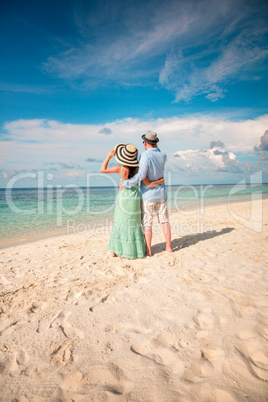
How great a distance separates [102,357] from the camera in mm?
1815

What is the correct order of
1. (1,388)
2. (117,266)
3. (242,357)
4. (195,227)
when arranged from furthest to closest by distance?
(195,227) → (117,266) → (242,357) → (1,388)

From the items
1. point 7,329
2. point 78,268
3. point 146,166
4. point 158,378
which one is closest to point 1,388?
point 7,329

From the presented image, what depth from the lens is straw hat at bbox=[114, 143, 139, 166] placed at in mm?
3764

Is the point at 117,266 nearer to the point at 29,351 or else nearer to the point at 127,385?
the point at 29,351

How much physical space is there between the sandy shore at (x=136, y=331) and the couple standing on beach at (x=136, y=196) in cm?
37

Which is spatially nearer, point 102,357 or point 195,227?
point 102,357

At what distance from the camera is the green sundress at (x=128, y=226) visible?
3965mm

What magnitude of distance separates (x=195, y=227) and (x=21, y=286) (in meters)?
5.78

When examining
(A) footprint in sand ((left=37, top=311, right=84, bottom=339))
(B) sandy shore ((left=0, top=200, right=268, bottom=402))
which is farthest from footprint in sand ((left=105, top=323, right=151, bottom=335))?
(A) footprint in sand ((left=37, top=311, right=84, bottom=339))

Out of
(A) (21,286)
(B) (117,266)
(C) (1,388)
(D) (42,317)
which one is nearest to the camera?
(C) (1,388)

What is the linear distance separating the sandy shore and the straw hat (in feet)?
6.24

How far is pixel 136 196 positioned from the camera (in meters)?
4.00

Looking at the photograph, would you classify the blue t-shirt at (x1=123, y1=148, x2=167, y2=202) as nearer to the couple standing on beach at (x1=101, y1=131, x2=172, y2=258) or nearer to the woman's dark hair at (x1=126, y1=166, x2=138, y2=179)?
the couple standing on beach at (x1=101, y1=131, x2=172, y2=258)

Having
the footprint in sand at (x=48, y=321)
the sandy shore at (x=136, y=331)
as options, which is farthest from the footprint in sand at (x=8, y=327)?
the footprint in sand at (x=48, y=321)
